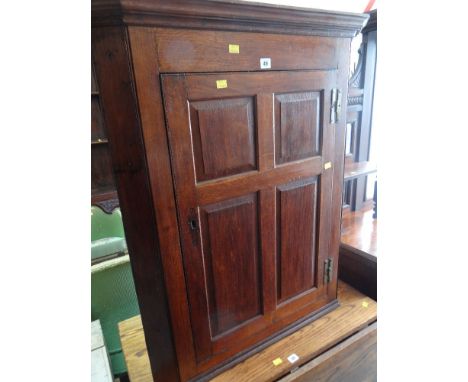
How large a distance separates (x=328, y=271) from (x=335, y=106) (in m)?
0.66

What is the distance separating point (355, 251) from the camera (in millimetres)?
1479

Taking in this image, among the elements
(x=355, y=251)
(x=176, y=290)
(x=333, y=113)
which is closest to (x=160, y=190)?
(x=176, y=290)

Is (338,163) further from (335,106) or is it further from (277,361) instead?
(277,361)

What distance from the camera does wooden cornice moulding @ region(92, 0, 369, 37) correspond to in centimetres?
62

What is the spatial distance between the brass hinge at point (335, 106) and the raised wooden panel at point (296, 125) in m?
0.05

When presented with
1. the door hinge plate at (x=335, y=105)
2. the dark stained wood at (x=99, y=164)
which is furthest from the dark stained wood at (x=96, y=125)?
the door hinge plate at (x=335, y=105)

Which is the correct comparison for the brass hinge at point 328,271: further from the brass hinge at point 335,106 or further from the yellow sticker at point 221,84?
the yellow sticker at point 221,84

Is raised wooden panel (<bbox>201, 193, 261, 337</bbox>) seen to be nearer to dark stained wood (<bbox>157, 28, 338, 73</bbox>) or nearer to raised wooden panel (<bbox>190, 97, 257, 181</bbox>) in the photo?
raised wooden panel (<bbox>190, 97, 257, 181</bbox>)

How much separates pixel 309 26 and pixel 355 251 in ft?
3.54

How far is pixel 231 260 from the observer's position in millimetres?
942

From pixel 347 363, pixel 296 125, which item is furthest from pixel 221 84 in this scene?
pixel 347 363

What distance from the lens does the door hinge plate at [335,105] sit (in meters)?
0.99

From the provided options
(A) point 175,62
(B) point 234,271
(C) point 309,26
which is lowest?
(B) point 234,271
